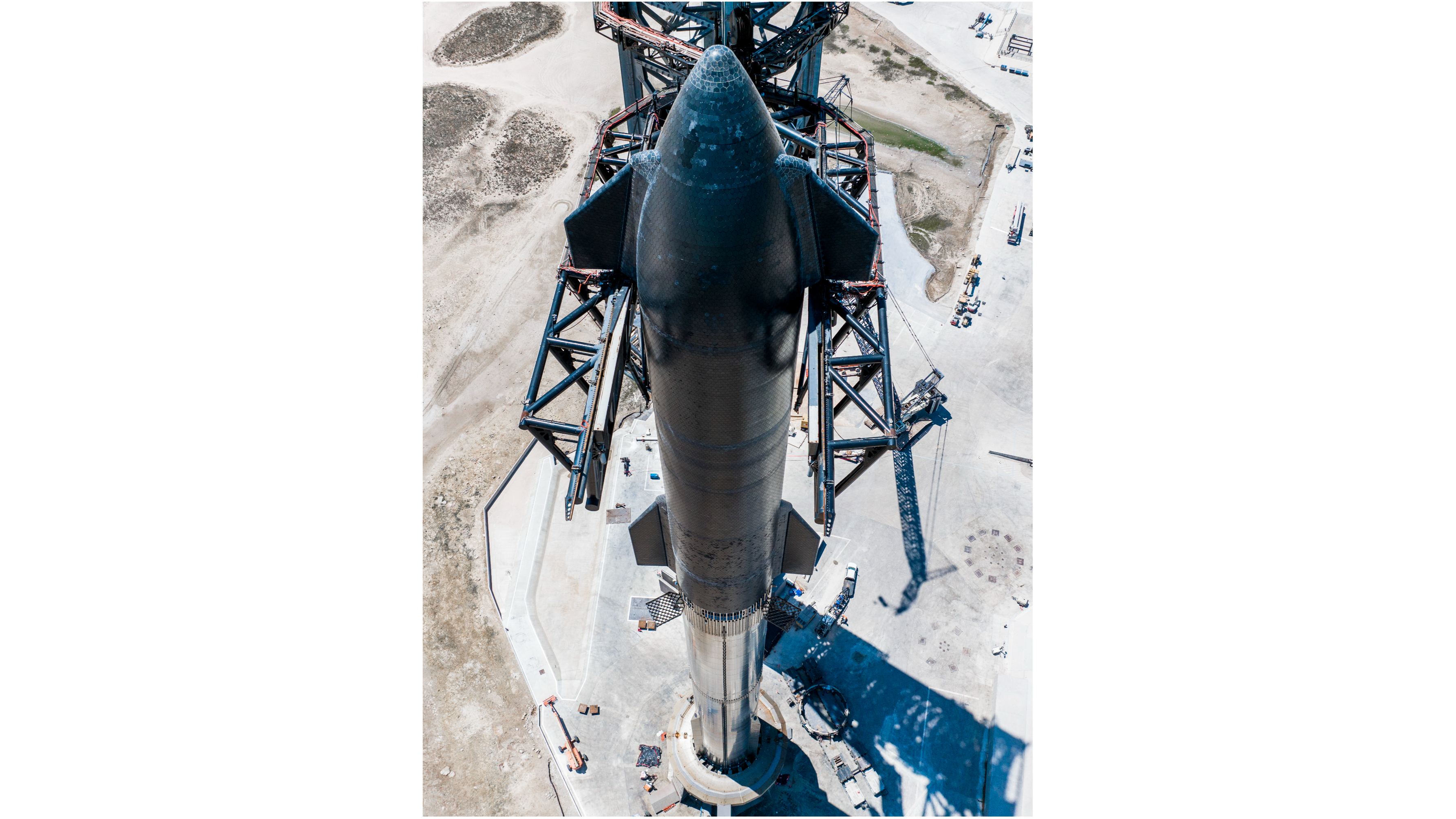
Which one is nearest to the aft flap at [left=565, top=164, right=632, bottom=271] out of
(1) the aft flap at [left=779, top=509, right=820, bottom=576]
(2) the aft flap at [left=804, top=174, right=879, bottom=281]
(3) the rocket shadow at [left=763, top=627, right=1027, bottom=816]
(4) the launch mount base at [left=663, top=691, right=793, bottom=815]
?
(2) the aft flap at [left=804, top=174, right=879, bottom=281]

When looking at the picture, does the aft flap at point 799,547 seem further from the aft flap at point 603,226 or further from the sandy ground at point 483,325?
the sandy ground at point 483,325

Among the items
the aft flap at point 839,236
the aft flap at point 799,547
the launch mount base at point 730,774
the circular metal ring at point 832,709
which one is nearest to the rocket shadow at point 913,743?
the circular metal ring at point 832,709

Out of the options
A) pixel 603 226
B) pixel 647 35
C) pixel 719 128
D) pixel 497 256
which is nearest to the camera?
pixel 719 128

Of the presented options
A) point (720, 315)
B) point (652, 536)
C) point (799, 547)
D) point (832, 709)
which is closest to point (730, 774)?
point (832, 709)

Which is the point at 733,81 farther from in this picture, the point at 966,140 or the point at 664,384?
the point at 966,140

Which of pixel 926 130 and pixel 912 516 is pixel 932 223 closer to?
pixel 926 130

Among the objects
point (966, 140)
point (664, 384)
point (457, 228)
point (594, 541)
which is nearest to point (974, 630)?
point (594, 541)
